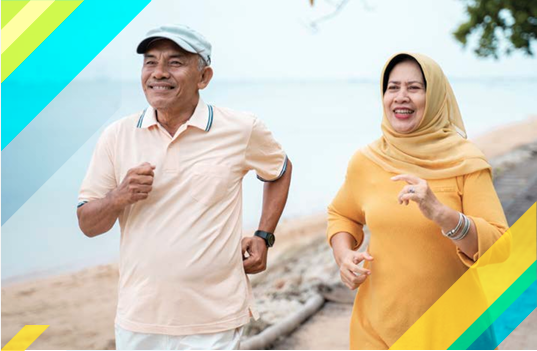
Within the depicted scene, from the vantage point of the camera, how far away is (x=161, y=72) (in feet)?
7.58

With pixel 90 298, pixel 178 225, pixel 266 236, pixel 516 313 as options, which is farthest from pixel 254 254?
pixel 90 298

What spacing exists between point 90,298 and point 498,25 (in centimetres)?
443

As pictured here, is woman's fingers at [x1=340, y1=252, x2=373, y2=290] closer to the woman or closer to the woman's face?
the woman

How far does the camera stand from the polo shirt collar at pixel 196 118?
2371mm

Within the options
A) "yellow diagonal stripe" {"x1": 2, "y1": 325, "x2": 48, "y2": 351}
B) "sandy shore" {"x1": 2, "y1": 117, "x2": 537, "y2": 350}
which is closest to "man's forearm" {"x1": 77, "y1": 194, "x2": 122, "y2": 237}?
"sandy shore" {"x1": 2, "y1": 117, "x2": 537, "y2": 350}

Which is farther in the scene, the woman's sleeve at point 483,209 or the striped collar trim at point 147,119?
the striped collar trim at point 147,119

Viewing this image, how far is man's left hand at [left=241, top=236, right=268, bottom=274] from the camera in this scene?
249 centimetres

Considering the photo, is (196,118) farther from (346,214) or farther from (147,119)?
(346,214)

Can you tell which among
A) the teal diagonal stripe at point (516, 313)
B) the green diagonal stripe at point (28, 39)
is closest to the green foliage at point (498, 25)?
the teal diagonal stripe at point (516, 313)

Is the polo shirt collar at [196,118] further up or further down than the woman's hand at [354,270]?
further up

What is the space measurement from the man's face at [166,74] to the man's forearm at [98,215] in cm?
35

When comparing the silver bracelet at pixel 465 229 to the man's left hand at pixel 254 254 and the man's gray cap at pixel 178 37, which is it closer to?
the man's left hand at pixel 254 254

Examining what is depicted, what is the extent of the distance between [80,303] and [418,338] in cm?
484

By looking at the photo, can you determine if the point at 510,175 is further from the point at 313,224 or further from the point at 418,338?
the point at 418,338
